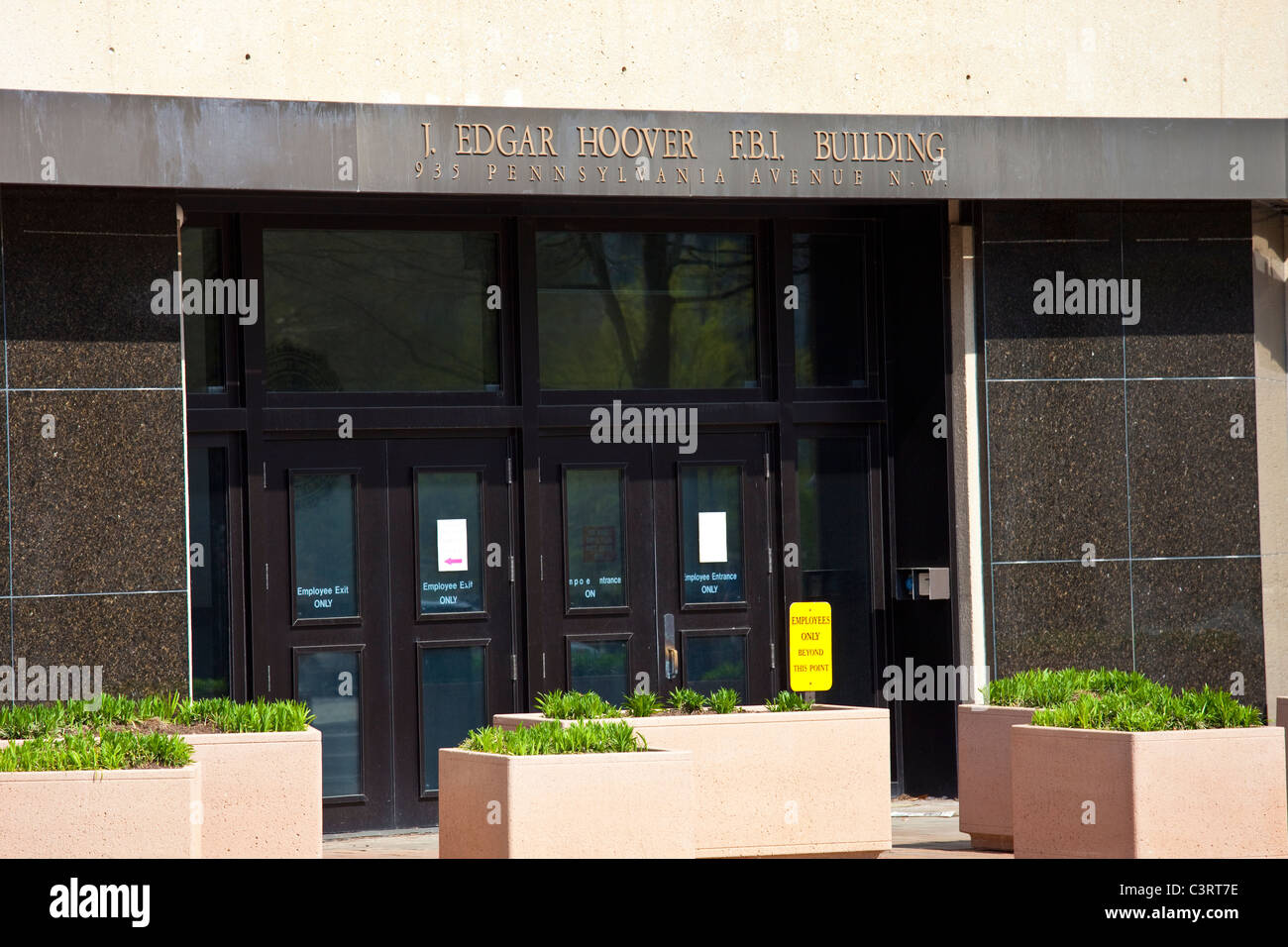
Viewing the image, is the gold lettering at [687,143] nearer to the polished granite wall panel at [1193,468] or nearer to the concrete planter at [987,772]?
the polished granite wall panel at [1193,468]

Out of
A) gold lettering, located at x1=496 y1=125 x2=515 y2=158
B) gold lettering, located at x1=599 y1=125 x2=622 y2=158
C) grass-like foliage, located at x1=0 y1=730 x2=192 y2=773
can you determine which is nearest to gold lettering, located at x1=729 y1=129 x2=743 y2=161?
gold lettering, located at x1=599 y1=125 x2=622 y2=158

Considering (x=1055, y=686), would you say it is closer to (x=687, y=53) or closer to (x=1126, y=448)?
(x=1126, y=448)

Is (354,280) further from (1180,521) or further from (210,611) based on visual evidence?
(1180,521)

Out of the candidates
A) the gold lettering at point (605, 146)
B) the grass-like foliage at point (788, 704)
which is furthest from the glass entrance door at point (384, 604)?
the grass-like foliage at point (788, 704)

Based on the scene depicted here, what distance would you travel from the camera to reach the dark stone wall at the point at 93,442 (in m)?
9.84

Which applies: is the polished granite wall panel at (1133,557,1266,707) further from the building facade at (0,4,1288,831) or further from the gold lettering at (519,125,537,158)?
the gold lettering at (519,125,537,158)

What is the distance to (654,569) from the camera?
1171cm

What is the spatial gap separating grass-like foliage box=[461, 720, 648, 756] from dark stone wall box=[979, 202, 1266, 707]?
4.51 meters

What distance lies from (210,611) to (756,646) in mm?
3712

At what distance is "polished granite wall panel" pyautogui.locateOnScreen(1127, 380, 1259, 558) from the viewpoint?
11.8 metres

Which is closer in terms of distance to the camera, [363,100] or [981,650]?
[363,100]
